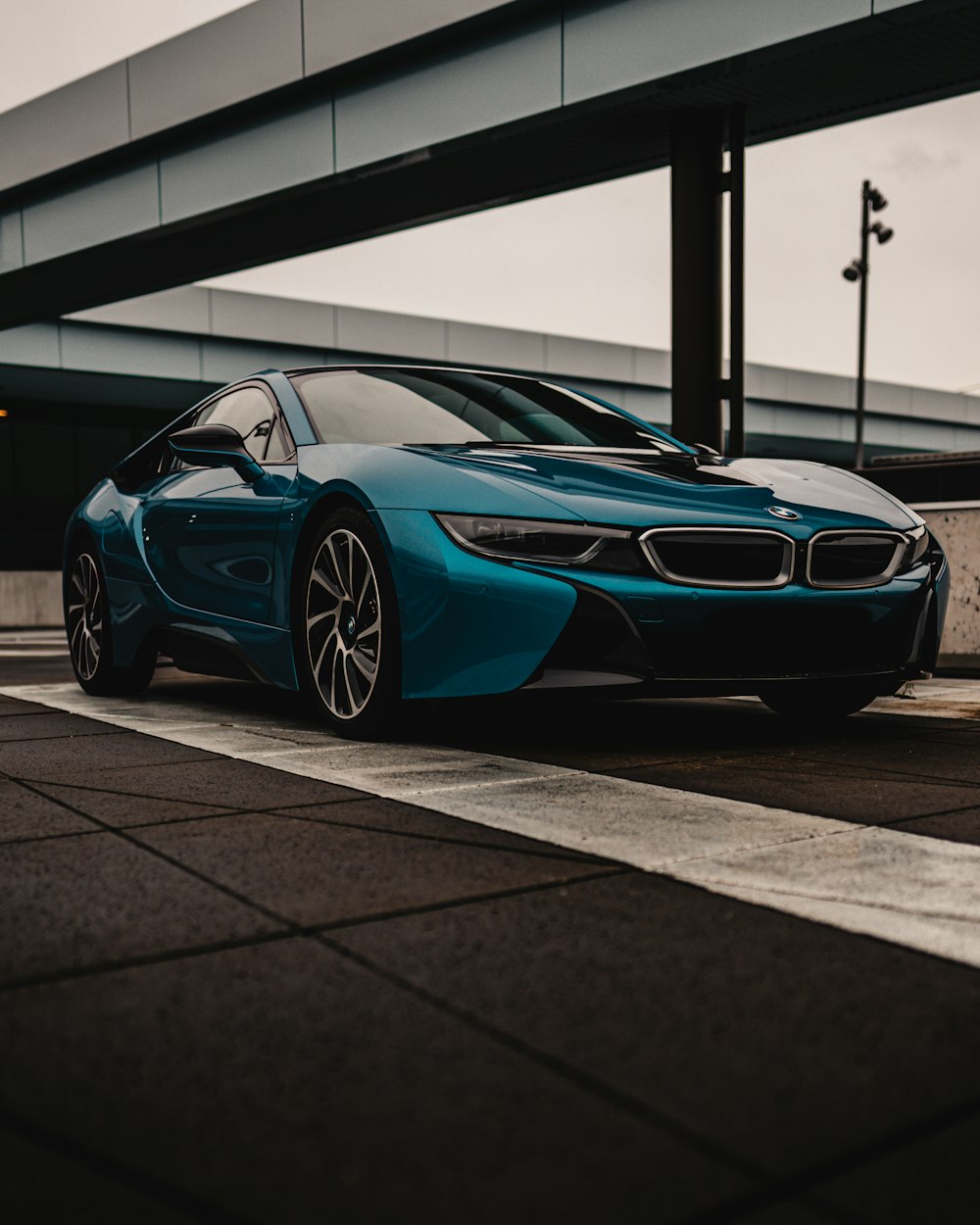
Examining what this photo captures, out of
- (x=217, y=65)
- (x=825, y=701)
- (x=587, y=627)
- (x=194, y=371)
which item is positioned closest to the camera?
(x=587, y=627)

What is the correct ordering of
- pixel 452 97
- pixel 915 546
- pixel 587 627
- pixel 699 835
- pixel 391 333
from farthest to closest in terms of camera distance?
pixel 391 333, pixel 452 97, pixel 915 546, pixel 587 627, pixel 699 835

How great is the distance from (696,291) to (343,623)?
25.4ft

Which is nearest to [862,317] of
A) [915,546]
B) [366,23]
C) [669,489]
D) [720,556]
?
[366,23]

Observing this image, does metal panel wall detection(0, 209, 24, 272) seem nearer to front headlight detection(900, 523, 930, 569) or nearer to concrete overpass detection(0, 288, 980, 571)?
concrete overpass detection(0, 288, 980, 571)

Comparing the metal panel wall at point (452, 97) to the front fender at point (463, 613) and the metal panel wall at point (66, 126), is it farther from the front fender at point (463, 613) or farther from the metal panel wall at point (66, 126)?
the front fender at point (463, 613)

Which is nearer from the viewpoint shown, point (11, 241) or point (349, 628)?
point (349, 628)

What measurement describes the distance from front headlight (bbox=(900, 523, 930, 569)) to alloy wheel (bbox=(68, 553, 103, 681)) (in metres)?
3.78

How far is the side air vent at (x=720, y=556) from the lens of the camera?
14.6ft

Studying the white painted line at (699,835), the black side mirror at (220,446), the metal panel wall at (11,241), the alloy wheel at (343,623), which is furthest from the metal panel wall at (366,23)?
the white painted line at (699,835)

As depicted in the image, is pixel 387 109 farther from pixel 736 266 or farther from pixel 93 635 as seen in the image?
pixel 93 635

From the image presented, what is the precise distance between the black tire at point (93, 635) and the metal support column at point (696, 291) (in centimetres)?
599

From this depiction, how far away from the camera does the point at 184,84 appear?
592 inches

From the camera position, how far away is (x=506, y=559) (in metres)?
4.35

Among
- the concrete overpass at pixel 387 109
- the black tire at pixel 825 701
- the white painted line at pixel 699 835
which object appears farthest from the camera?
the concrete overpass at pixel 387 109
